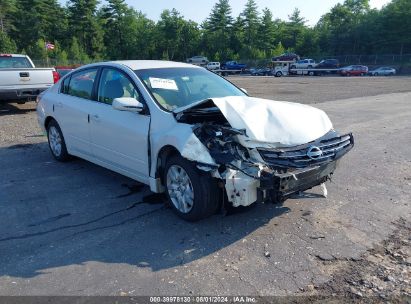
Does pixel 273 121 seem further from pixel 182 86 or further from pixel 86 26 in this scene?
pixel 86 26

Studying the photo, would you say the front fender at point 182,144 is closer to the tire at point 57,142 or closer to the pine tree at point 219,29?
the tire at point 57,142

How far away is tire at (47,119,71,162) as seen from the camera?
6.72m

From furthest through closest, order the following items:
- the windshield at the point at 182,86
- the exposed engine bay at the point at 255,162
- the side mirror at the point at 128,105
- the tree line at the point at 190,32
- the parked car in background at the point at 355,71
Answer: the tree line at the point at 190,32 < the parked car in background at the point at 355,71 < the windshield at the point at 182,86 < the side mirror at the point at 128,105 < the exposed engine bay at the point at 255,162

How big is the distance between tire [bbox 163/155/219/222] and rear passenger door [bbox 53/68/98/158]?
194 cm

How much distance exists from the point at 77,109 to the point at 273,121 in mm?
3151

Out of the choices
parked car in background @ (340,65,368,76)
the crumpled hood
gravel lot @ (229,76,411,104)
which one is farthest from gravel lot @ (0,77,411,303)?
parked car in background @ (340,65,368,76)

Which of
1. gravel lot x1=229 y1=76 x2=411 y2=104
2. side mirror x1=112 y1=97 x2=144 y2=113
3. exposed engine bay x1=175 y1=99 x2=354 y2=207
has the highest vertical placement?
side mirror x1=112 y1=97 x2=144 y2=113

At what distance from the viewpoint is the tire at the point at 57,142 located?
672 cm

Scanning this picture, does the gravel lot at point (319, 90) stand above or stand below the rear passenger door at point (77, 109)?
below

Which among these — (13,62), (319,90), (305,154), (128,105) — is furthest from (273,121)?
(319,90)

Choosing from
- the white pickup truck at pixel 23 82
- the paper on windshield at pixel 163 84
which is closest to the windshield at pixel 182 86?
the paper on windshield at pixel 163 84

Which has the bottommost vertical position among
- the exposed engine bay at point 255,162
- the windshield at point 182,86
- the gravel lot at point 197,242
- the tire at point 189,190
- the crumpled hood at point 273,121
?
the gravel lot at point 197,242

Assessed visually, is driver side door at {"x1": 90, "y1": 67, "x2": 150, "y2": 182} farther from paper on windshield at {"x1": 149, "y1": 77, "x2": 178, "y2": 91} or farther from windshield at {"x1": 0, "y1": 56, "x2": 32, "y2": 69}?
windshield at {"x1": 0, "y1": 56, "x2": 32, "y2": 69}

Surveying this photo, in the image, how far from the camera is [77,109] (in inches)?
236
